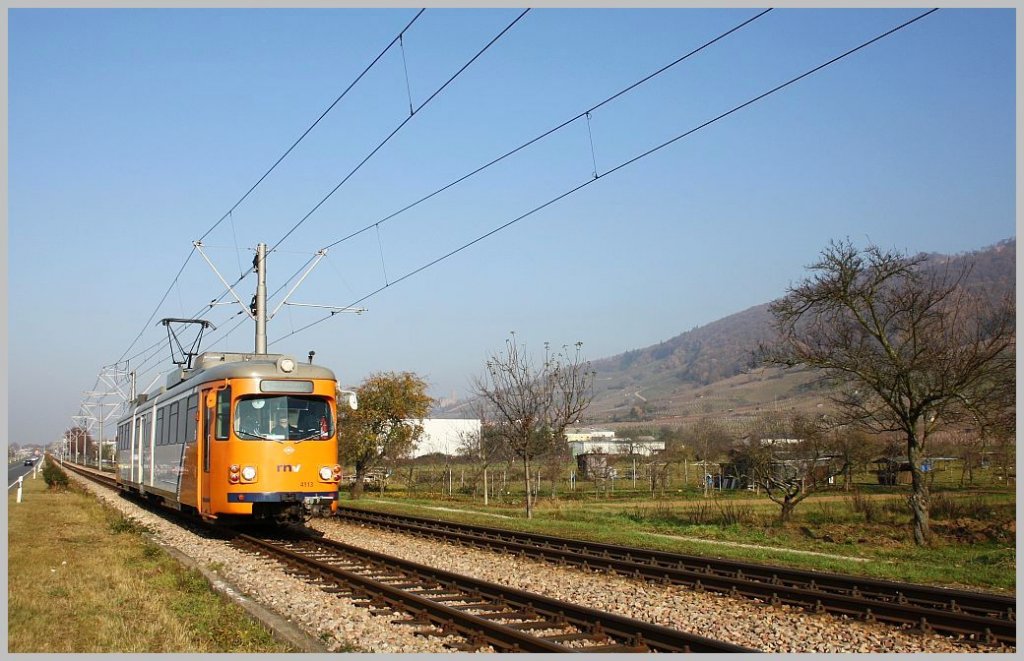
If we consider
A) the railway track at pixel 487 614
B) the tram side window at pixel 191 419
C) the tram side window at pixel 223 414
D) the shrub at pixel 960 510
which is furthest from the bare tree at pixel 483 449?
the railway track at pixel 487 614

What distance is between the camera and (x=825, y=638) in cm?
959

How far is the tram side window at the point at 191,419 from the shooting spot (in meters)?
19.2

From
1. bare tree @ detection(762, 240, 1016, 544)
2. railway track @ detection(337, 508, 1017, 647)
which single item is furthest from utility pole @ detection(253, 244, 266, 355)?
bare tree @ detection(762, 240, 1016, 544)

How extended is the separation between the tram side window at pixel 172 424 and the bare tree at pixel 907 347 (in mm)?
14512

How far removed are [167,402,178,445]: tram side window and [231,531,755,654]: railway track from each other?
299 inches

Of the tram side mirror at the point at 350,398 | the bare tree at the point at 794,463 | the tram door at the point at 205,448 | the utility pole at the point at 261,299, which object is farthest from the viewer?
the utility pole at the point at 261,299

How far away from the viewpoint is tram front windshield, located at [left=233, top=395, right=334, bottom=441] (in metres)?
17.5

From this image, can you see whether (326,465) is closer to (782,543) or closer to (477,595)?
(477,595)

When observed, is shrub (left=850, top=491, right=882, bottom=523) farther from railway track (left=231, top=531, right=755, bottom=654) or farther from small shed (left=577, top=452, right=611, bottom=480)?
small shed (left=577, top=452, right=611, bottom=480)

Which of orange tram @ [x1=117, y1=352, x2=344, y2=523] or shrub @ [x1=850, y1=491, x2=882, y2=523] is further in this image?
shrub @ [x1=850, y1=491, x2=882, y2=523]

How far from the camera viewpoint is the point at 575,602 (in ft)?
38.5

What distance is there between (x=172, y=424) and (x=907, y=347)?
17.5 m

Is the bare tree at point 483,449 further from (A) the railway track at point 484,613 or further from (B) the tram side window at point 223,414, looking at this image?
(A) the railway track at point 484,613

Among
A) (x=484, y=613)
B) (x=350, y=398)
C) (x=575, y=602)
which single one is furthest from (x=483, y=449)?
(x=484, y=613)
